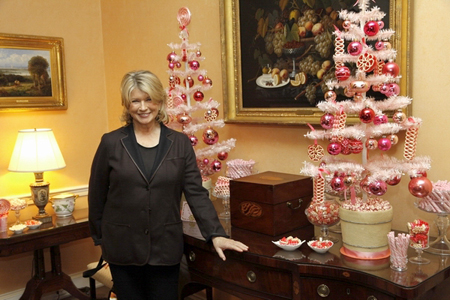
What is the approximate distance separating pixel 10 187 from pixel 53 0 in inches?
66.4

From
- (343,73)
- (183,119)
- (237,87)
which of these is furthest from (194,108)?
(343,73)

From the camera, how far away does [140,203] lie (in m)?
2.23

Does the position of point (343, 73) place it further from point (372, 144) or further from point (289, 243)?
point (289, 243)

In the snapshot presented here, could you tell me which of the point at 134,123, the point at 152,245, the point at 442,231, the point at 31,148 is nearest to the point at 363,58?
the point at 442,231

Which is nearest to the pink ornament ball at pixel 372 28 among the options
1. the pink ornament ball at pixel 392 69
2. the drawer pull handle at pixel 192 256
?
the pink ornament ball at pixel 392 69

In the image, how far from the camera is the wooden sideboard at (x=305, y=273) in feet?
5.72

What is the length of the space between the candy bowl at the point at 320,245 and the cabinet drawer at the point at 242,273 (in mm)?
169

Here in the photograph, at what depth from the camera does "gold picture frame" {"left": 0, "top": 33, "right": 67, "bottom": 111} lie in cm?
375

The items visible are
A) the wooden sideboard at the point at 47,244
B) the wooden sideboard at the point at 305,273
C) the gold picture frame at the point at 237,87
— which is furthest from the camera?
the wooden sideboard at the point at 47,244

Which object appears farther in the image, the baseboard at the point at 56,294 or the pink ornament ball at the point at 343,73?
the baseboard at the point at 56,294

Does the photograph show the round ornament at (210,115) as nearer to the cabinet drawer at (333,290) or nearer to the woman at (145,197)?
the woman at (145,197)

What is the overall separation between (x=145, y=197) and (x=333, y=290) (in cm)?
98

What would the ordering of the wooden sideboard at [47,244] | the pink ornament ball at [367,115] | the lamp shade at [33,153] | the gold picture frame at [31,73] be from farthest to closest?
1. the gold picture frame at [31,73]
2. the lamp shade at [33,153]
3. the wooden sideboard at [47,244]
4. the pink ornament ball at [367,115]

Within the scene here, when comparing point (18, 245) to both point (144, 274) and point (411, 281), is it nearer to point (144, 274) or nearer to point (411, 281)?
point (144, 274)
